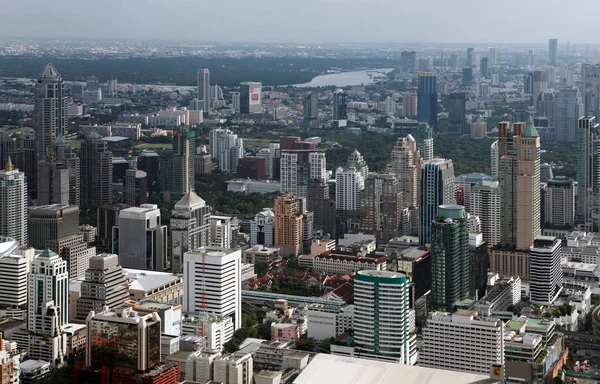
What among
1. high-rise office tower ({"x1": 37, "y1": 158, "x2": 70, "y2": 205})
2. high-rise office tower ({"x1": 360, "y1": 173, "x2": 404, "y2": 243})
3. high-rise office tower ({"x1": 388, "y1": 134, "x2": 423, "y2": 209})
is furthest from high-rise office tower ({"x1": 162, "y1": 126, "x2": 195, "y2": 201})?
high-rise office tower ({"x1": 388, "y1": 134, "x2": 423, "y2": 209})

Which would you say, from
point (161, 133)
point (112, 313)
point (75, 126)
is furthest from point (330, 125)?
point (112, 313)

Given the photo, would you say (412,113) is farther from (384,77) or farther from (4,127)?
(4,127)

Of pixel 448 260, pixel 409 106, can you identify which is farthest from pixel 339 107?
pixel 448 260

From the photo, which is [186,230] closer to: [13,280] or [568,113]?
[13,280]

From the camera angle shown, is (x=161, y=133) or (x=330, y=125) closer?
(x=161, y=133)

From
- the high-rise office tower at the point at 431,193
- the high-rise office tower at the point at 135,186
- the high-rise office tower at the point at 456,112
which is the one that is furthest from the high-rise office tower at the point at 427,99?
the high-rise office tower at the point at 431,193

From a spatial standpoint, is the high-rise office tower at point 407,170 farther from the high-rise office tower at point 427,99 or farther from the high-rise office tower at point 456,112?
the high-rise office tower at point 427,99
